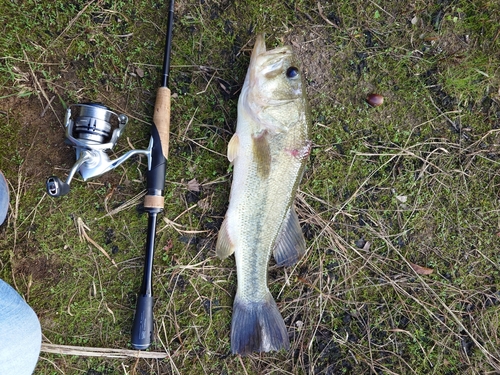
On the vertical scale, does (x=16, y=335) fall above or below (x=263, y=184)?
below

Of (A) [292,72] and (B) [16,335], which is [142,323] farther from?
(A) [292,72]

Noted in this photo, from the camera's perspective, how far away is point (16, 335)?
2.15 meters

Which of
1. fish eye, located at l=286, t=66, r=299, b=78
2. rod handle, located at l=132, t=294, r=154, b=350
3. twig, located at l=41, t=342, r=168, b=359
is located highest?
fish eye, located at l=286, t=66, r=299, b=78

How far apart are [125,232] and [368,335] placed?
1964 mm

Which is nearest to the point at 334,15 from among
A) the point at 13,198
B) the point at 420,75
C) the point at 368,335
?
the point at 420,75

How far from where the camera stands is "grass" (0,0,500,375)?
2672mm

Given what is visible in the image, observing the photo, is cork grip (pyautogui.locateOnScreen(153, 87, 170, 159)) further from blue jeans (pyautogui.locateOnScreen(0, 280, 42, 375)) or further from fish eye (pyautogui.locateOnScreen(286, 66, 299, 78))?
blue jeans (pyautogui.locateOnScreen(0, 280, 42, 375))

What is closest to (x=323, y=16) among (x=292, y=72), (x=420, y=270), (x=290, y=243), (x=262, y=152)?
(x=292, y=72)

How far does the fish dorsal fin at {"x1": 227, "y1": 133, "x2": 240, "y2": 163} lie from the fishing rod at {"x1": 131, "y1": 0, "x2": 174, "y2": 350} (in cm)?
42

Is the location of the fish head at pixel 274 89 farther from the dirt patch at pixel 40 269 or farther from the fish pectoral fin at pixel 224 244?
the dirt patch at pixel 40 269

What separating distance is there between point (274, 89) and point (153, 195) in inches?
41.2

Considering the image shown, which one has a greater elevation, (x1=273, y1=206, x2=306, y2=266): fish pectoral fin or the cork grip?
the cork grip

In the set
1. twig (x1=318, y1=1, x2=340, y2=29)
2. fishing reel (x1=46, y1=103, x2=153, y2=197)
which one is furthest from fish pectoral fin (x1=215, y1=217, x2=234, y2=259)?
twig (x1=318, y1=1, x2=340, y2=29)

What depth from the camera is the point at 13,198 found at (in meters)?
2.65
